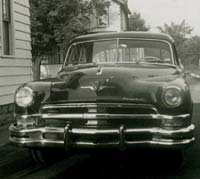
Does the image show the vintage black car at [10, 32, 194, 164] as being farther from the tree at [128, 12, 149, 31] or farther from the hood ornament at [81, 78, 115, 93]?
the tree at [128, 12, 149, 31]

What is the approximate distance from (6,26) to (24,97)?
238 inches

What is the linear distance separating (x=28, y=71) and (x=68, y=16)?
12.8 metres

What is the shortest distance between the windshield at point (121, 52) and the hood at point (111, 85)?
1109 mm

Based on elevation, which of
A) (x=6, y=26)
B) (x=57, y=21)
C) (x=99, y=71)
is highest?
(x=57, y=21)

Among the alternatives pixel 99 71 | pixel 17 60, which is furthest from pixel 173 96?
pixel 17 60

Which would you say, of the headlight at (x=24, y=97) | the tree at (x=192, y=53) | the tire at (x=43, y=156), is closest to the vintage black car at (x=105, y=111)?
the headlight at (x=24, y=97)

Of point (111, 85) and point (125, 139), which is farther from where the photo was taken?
point (111, 85)

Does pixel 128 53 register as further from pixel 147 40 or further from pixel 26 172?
pixel 26 172

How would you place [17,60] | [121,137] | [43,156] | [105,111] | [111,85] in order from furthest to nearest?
[17,60], [43,156], [111,85], [105,111], [121,137]

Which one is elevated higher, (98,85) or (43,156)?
(98,85)

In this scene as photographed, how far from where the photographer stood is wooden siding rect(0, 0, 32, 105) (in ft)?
36.1

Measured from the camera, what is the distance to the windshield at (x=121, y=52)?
702cm

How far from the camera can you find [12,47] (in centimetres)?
1161

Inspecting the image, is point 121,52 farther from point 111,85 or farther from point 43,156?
point 43,156
